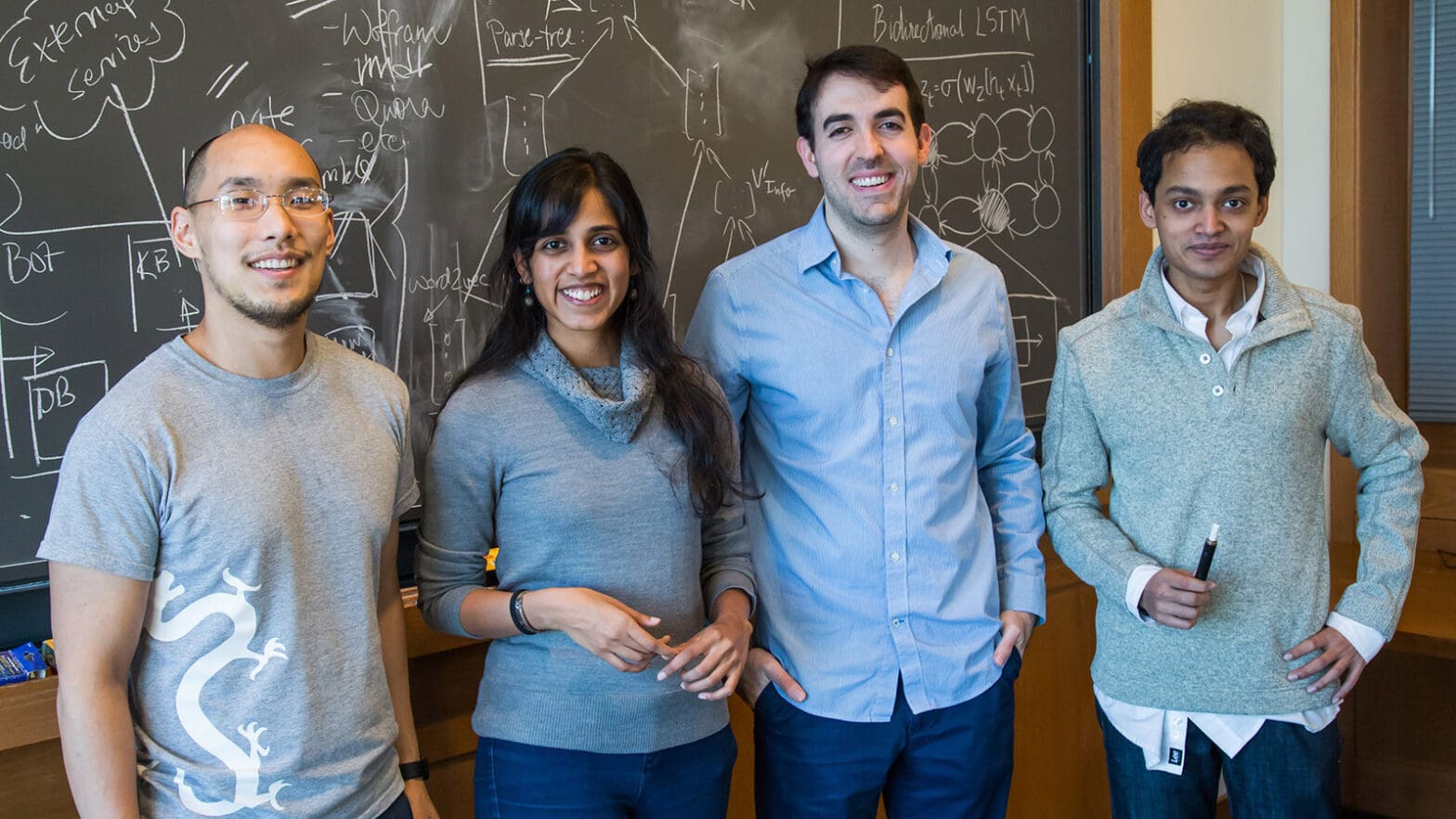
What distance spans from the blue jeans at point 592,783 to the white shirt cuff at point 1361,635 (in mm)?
1027

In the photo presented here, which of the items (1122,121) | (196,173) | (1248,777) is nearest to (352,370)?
(196,173)

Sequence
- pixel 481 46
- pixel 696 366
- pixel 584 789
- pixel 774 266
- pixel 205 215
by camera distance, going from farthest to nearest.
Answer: pixel 481 46 < pixel 774 266 < pixel 696 366 < pixel 584 789 < pixel 205 215

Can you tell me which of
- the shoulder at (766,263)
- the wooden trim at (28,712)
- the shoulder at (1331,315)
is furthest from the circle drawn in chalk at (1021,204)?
the wooden trim at (28,712)

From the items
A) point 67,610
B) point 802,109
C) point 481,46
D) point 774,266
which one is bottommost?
point 67,610

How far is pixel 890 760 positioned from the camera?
182 cm

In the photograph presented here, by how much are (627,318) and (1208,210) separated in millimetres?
951

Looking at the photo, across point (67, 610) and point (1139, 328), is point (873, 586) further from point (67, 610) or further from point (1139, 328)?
point (67, 610)

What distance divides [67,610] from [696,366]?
870mm

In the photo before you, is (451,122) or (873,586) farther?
(451,122)

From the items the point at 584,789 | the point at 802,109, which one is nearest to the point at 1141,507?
the point at 802,109

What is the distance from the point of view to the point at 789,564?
72.9 inches

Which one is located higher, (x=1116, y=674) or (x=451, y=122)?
(x=451, y=122)

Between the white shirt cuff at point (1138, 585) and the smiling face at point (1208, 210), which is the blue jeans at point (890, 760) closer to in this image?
the white shirt cuff at point (1138, 585)

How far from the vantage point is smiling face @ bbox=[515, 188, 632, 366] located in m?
1.61
